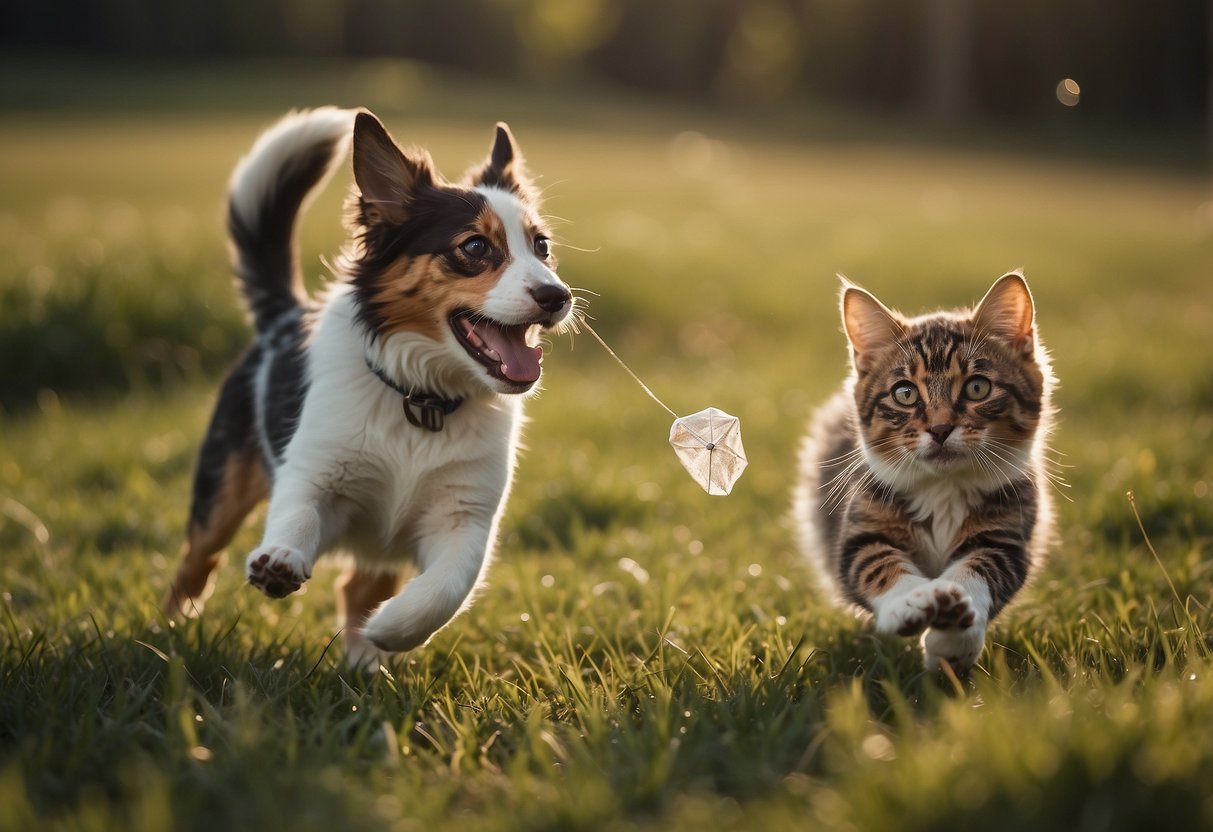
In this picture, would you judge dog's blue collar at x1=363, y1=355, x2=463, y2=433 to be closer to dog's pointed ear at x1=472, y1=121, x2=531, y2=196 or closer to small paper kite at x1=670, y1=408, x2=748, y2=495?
small paper kite at x1=670, y1=408, x2=748, y2=495

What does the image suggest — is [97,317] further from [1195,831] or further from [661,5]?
[661,5]

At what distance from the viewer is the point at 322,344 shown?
13.1 feet

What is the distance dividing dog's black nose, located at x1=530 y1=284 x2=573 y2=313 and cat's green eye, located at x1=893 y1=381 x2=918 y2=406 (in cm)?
107

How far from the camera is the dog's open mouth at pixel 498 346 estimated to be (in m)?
3.64

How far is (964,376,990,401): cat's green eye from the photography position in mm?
3467

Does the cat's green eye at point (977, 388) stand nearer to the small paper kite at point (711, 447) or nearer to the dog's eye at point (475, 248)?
the small paper kite at point (711, 447)

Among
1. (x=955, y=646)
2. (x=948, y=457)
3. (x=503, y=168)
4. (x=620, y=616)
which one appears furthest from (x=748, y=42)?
(x=955, y=646)

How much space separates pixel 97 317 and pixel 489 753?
682cm

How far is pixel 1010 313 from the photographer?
3576mm

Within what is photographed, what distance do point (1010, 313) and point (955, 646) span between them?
106 centimetres

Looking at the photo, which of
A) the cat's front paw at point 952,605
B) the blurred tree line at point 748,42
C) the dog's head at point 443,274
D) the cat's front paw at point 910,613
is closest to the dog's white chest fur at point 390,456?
the dog's head at point 443,274

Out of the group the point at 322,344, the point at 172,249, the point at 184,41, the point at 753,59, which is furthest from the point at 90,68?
the point at 322,344

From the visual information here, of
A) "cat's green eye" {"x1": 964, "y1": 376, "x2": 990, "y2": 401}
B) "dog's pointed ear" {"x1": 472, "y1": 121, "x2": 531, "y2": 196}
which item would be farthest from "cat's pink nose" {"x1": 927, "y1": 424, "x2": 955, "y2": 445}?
"dog's pointed ear" {"x1": 472, "y1": 121, "x2": 531, "y2": 196}

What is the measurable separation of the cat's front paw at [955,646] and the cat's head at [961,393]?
1.69 ft
